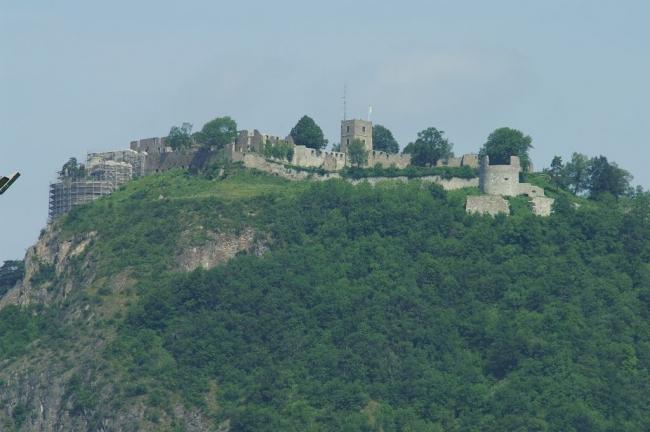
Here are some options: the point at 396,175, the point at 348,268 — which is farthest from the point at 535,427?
the point at 396,175

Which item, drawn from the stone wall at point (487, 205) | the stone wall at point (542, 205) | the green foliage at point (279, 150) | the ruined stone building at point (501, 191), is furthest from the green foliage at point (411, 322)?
the green foliage at point (279, 150)

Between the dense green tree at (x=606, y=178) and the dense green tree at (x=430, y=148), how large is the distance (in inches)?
387

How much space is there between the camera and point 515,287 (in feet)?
272

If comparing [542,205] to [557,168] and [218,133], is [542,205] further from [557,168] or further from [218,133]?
[218,133]

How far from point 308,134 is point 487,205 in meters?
17.9

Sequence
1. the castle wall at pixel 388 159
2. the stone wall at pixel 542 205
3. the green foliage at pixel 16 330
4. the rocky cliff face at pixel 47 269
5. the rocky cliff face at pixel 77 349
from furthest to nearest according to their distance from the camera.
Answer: the castle wall at pixel 388 159 < the rocky cliff face at pixel 47 269 < the stone wall at pixel 542 205 < the green foliage at pixel 16 330 < the rocky cliff face at pixel 77 349

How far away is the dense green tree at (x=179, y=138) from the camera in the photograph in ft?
342

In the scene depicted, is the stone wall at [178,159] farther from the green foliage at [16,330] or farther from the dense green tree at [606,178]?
the dense green tree at [606,178]

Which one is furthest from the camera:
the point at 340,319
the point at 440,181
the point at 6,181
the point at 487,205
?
the point at 440,181

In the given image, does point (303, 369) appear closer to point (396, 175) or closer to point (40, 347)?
point (40, 347)

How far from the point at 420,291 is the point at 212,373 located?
1294cm

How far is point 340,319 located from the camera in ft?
263

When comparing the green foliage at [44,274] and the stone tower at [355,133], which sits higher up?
the stone tower at [355,133]

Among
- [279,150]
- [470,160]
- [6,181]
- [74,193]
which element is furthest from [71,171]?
[6,181]
